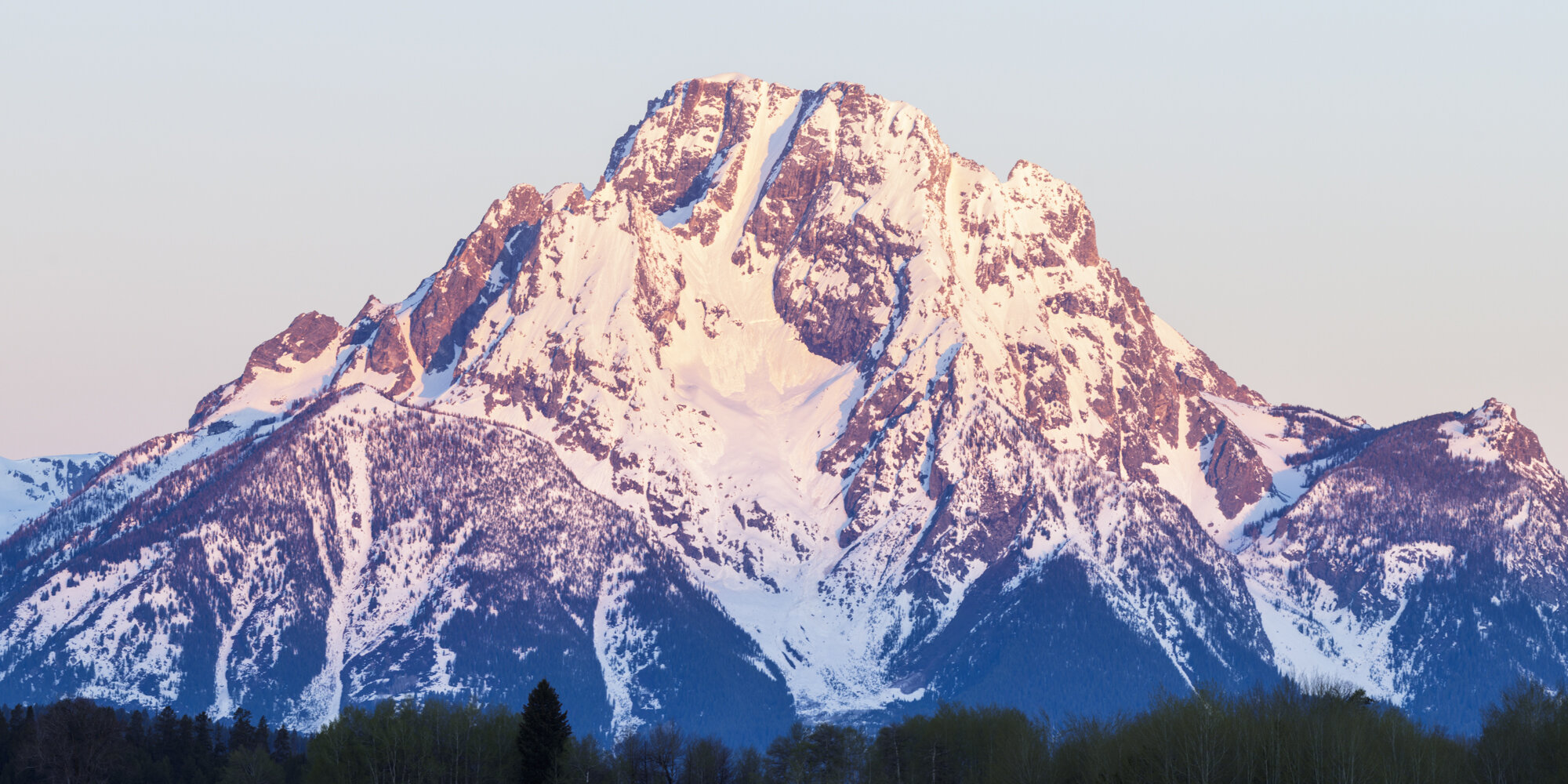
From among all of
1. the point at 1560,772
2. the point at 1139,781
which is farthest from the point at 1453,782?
the point at 1139,781

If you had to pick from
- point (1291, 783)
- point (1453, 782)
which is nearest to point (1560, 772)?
point (1453, 782)

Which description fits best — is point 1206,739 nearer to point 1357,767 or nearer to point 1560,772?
point 1357,767

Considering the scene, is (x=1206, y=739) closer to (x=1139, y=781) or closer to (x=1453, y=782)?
(x=1139, y=781)

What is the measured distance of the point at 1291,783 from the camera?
194125 millimetres

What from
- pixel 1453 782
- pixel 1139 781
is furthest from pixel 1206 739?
pixel 1453 782

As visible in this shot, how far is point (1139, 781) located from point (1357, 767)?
15.9m

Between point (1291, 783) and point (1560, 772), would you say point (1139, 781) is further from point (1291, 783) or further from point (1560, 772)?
point (1560, 772)

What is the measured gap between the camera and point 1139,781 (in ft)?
650

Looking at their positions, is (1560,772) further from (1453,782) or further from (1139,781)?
(1139,781)

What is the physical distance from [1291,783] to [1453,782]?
13046 millimetres

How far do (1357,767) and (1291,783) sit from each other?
4920 mm

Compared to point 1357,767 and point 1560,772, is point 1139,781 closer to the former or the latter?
point 1357,767

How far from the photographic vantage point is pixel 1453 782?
19750 centimetres

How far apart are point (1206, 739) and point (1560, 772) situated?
26.0 m
